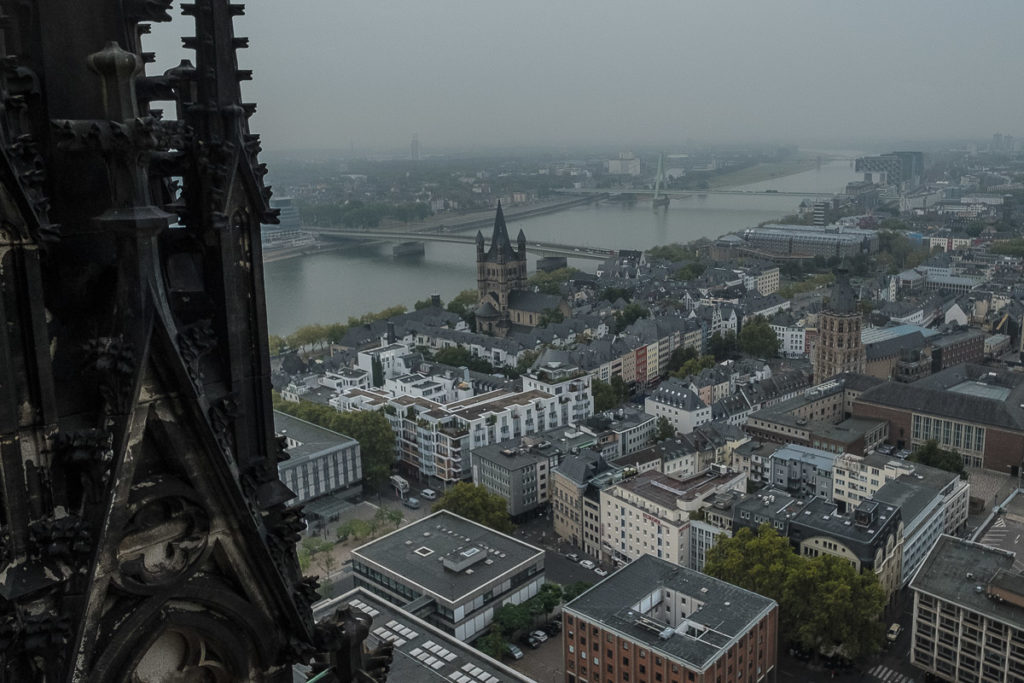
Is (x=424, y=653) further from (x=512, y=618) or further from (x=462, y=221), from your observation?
(x=462, y=221)

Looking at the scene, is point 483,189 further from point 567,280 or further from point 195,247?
point 195,247

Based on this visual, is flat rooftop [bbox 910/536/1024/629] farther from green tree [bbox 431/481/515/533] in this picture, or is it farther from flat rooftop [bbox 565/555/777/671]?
green tree [bbox 431/481/515/533]

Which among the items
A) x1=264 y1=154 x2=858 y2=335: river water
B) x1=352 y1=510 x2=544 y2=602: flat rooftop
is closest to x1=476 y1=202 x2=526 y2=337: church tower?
x1=264 y1=154 x2=858 y2=335: river water

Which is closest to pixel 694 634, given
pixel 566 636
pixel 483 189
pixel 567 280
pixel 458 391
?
pixel 566 636

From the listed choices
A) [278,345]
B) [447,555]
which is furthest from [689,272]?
[447,555]

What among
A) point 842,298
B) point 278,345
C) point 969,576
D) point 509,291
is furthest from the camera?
point 509,291

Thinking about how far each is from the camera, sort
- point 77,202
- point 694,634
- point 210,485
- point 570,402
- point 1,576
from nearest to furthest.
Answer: point 1,576
point 77,202
point 210,485
point 694,634
point 570,402

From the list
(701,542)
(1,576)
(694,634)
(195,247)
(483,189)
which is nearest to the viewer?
(1,576)
